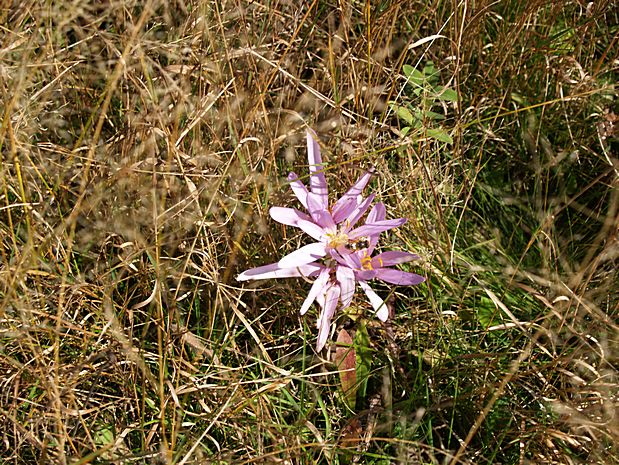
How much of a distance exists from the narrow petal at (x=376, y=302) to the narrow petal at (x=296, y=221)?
0.14m

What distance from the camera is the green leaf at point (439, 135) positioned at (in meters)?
1.77

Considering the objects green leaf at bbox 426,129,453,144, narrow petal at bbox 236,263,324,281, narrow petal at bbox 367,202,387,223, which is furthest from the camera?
green leaf at bbox 426,129,453,144

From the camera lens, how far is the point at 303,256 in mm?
1483

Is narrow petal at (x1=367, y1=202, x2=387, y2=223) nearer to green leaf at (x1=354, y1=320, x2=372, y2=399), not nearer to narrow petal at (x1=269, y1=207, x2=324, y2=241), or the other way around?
narrow petal at (x1=269, y1=207, x2=324, y2=241)

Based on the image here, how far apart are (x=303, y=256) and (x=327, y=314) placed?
124mm

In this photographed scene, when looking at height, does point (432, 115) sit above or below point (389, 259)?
above

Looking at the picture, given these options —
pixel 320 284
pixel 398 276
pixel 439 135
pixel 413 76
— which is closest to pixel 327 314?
pixel 320 284

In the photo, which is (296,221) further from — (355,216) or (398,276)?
(398,276)

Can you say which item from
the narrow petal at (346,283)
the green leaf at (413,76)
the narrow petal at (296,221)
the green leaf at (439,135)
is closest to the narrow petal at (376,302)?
the narrow petal at (346,283)

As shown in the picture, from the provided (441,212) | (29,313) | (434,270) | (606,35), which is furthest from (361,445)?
(606,35)

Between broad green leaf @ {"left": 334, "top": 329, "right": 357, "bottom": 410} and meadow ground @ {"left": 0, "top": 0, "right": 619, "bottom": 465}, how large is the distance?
0.06 ft

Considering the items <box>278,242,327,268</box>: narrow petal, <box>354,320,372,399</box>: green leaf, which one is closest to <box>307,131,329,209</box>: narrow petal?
<box>278,242,327,268</box>: narrow petal

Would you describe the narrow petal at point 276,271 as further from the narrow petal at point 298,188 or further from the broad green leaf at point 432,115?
the broad green leaf at point 432,115

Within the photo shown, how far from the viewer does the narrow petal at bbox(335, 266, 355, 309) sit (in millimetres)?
1481
